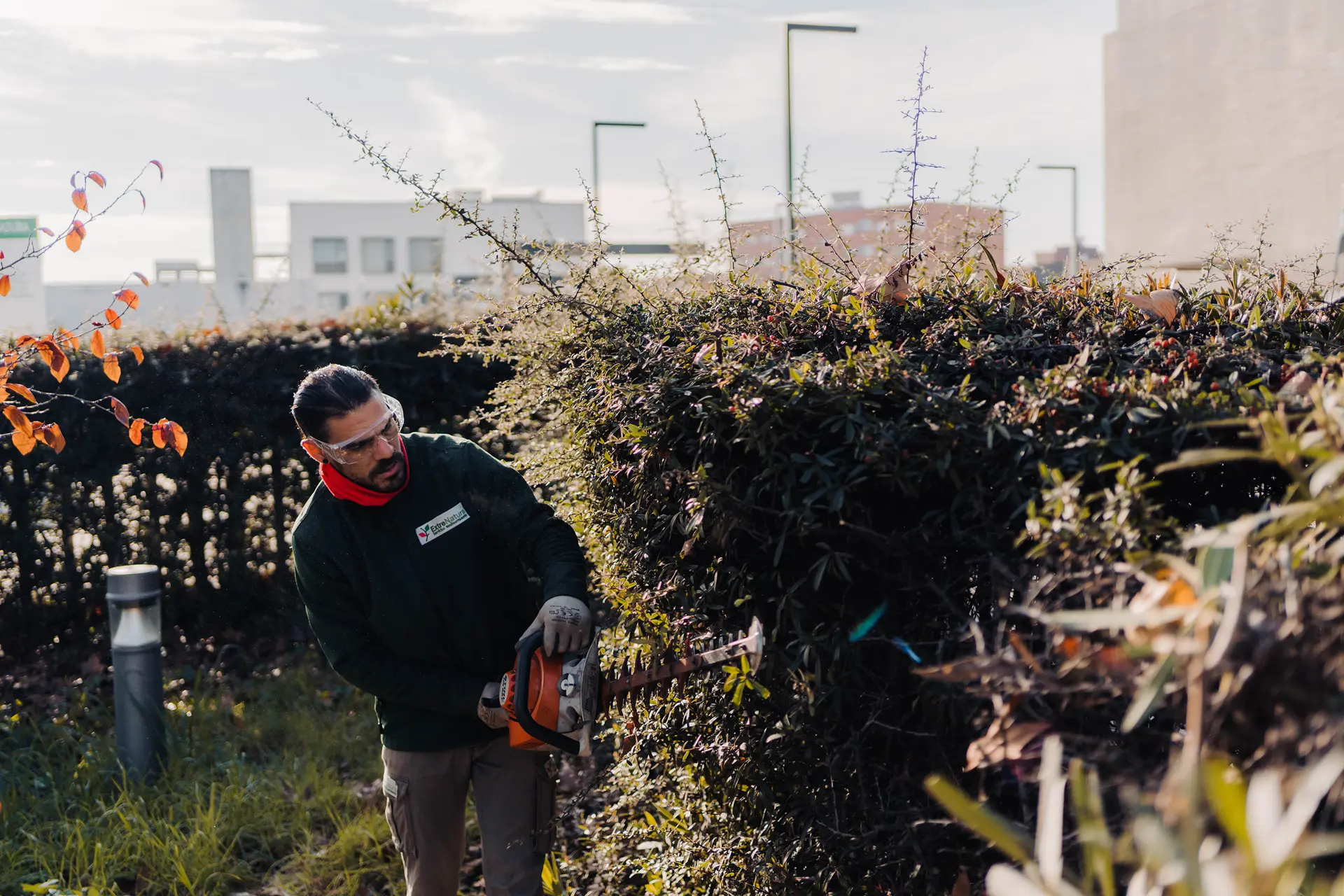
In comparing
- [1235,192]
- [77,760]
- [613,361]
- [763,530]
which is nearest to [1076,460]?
[763,530]

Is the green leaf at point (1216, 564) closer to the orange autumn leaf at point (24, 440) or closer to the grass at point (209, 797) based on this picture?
the orange autumn leaf at point (24, 440)

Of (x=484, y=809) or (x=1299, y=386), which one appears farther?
(x=484, y=809)

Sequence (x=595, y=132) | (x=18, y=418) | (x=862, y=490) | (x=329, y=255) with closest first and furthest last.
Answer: (x=862, y=490) → (x=18, y=418) → (x=595, y=132) → (x=329, y=255)

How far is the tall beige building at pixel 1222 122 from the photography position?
14.2 metres

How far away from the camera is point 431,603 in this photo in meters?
3.17

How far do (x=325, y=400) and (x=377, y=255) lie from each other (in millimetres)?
64090

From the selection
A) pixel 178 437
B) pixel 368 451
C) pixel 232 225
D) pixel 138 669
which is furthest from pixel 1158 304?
pixel 232 225

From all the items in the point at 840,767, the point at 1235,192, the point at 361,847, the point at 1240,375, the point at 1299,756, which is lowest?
the point at 361,847

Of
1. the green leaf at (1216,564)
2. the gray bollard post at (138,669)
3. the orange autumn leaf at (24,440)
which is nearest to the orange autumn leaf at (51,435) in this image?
the orange autumn leaf at (24,440)

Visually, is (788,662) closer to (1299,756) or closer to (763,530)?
(763,530)

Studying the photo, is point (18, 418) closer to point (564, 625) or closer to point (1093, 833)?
point (564, 625)

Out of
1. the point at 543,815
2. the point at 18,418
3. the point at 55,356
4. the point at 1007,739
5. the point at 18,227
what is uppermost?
the point at 18,227

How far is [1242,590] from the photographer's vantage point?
3.71 ft

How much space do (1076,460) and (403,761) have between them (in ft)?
7.63
